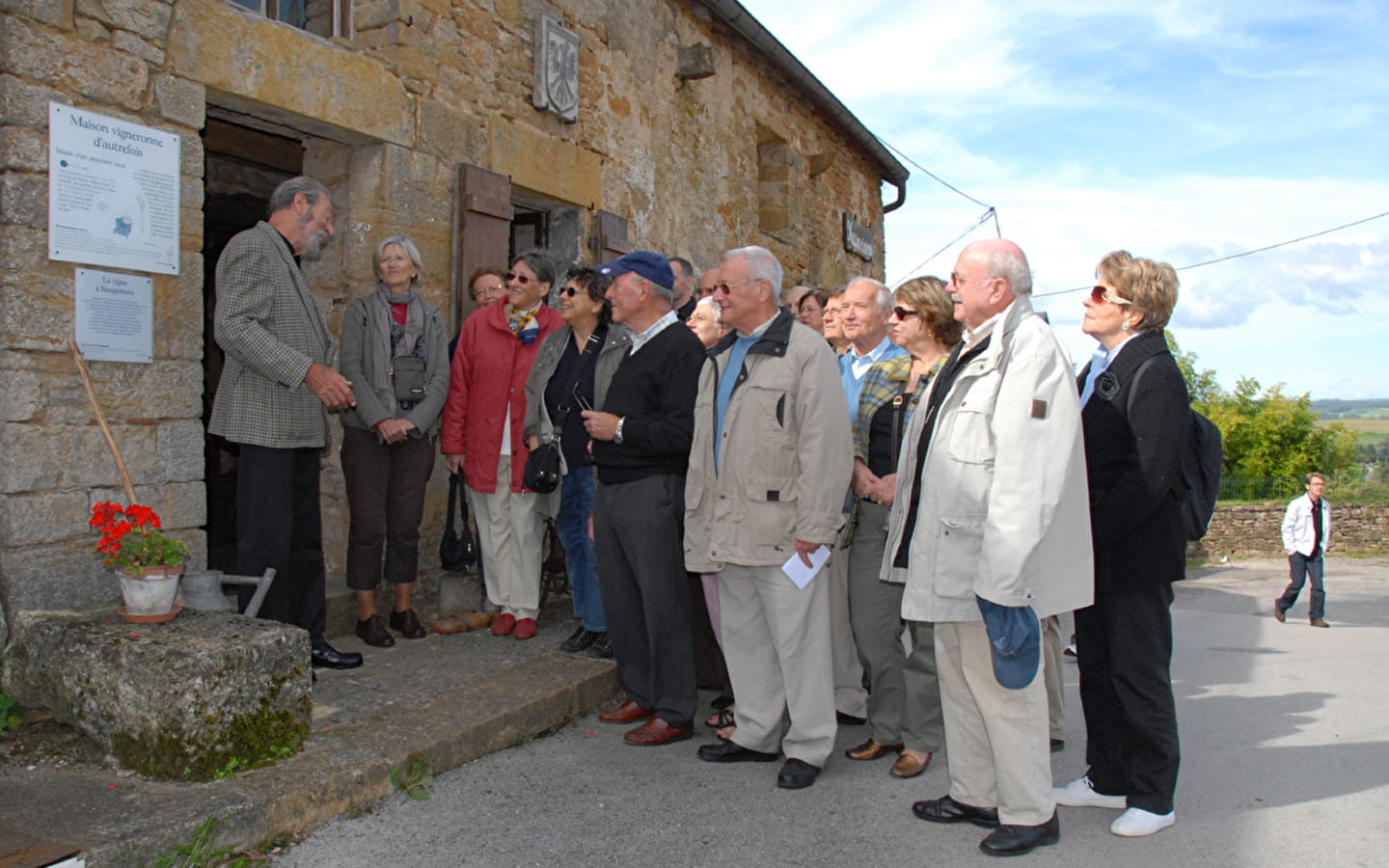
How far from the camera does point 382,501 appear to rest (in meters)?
4.55

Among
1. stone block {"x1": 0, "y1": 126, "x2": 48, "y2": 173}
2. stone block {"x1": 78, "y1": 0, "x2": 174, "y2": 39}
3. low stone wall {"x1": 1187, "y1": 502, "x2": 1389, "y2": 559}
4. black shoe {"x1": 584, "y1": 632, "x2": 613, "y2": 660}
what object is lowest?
low stone wall {"x1": 1187, "y1": 502, "x2": 1389, "y2": 559}

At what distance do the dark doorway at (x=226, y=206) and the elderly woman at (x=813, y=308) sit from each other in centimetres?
326

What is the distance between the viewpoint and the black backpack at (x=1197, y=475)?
3.03m

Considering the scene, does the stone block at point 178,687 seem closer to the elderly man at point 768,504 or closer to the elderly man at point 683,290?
the elderly man at point 768,504

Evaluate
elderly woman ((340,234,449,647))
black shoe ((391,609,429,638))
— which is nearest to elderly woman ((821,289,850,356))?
elderly woman ((340,234,449,647))

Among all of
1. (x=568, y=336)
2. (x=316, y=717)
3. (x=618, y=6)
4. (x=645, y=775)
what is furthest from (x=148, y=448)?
(x=618, y=6)

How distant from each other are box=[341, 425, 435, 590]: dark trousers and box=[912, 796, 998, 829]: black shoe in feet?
8.71

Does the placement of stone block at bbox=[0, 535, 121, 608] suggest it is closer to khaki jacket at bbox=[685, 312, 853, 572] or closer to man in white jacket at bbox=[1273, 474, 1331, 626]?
khaki jacket at bbox=[685, 312, 853, 572]

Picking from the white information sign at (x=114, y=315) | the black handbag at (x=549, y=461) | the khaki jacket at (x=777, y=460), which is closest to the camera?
the khaki jacket at (x=777, y=460)

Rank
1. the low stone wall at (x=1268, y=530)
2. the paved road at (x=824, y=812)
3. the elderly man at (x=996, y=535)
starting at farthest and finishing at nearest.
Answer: the low stone wall at (x=1268, y=530)
the paved road at (x=824, y=812)
the elderly man at (x=996, y=535)

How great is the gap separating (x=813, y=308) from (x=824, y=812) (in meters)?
3.13

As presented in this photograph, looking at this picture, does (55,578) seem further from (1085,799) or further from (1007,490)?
(1085,799)

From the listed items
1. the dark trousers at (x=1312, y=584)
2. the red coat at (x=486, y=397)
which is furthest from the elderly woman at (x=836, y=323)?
the dark trousers at (x=1312, y=584)

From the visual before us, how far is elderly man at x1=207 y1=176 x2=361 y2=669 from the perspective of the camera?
12.4ft
